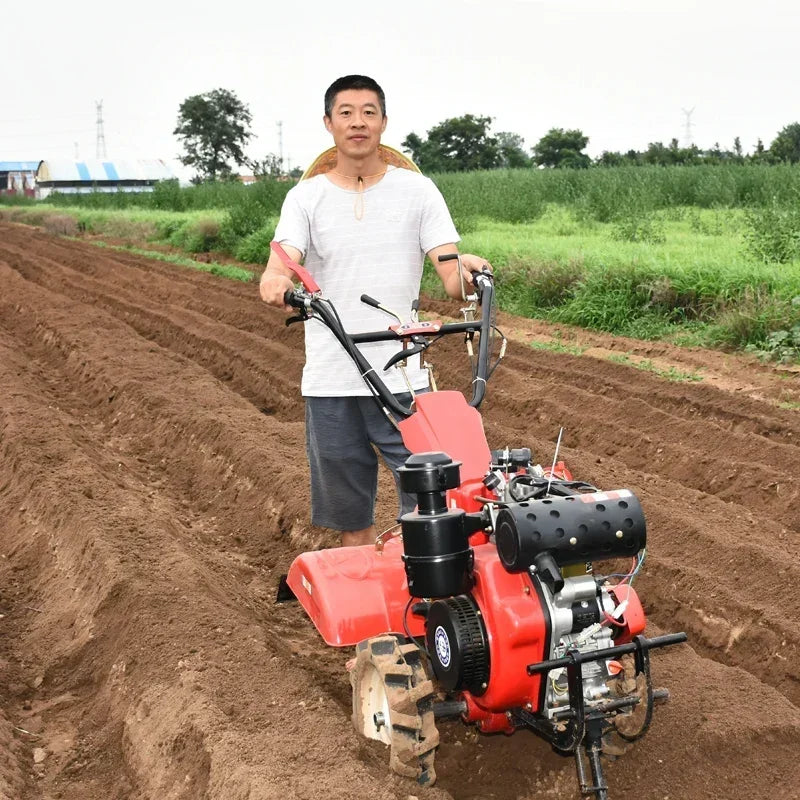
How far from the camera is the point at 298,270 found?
3.43m

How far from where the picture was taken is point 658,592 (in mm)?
4582

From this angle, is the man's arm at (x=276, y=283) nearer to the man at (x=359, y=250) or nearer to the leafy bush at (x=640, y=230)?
the man at (x=359, y=250)

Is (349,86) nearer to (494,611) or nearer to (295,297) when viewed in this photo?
(295,297)

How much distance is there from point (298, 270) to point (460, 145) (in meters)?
47.6

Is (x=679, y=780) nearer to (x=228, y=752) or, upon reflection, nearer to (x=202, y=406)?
(x=228, y=752)

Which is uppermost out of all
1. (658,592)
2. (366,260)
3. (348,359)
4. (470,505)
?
(366,260)

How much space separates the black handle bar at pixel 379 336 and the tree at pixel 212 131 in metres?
52.3

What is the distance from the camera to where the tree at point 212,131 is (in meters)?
54.4

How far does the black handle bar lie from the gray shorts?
0.50m

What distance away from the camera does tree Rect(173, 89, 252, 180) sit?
178 ft

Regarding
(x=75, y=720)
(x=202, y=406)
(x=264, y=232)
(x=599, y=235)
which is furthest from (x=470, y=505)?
(x=264, y=232)

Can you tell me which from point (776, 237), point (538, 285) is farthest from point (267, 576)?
point (776, 237)

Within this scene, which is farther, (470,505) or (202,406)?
(202,406)

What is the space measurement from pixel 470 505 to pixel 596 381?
5.44 meters
